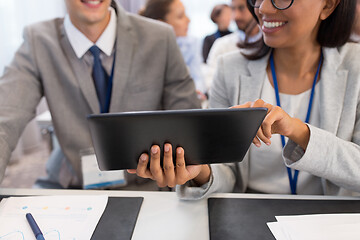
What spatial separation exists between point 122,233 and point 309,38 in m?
0.85

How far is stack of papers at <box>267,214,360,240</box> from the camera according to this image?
723mm

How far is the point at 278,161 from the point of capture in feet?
3.65

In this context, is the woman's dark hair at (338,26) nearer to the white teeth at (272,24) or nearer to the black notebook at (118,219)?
the white teeth at (272,24)

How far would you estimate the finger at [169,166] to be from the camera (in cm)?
72

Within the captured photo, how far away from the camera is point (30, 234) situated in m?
0.73

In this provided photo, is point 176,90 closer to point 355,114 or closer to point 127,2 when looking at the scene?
point 355,114

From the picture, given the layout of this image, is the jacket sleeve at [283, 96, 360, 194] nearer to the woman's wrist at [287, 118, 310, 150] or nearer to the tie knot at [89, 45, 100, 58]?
the woman's wrist at [287, 118, 310, 150]

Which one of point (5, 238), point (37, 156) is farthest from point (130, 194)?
point (37, 156)

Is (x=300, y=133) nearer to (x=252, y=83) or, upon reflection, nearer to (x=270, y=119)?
(x=270, y=119)

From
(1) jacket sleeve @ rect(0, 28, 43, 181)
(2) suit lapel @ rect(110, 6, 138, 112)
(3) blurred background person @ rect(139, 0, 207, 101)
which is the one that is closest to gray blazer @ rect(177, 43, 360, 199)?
(2) suit lapel @ rect(110, 6, 138, 112)

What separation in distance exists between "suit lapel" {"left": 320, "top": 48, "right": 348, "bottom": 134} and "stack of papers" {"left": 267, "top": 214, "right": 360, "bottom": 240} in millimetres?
316

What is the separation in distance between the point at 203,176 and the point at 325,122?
1.38ft

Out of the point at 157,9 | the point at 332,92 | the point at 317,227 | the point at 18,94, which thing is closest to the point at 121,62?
the point at 18,94

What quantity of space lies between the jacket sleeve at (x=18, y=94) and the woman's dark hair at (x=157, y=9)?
1.48 meters
